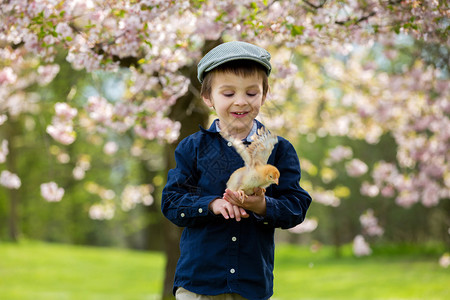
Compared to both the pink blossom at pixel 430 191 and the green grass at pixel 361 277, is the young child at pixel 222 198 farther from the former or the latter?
the pink blossom at pixel 430 191

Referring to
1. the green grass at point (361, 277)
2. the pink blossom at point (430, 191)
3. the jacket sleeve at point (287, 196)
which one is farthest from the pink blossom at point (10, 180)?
the jacket sleeve at point (287, 196)

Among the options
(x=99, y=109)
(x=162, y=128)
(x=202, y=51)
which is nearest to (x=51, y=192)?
(x=99, y=109)

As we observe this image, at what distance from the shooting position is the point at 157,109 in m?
5.14

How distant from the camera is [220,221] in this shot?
7.68 ft

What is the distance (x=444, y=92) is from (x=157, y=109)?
5.04m

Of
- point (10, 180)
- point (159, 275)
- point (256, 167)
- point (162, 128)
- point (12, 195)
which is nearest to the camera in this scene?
point (256, 167)

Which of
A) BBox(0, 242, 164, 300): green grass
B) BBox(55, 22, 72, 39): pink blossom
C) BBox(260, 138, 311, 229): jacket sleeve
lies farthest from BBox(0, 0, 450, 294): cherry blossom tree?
BBox(0, 242, 164, 300): green grass

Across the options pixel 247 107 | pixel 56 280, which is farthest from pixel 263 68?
pixel 56 280

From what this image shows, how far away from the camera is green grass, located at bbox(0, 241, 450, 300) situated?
10375mm

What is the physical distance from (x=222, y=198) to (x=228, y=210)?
0.49ft

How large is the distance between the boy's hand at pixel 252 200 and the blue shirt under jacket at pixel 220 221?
0.26 feet

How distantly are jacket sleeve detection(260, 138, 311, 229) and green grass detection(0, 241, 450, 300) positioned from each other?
22.2 feet

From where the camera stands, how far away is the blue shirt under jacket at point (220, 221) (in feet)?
7.45

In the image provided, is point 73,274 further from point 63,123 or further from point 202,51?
point 202,51
